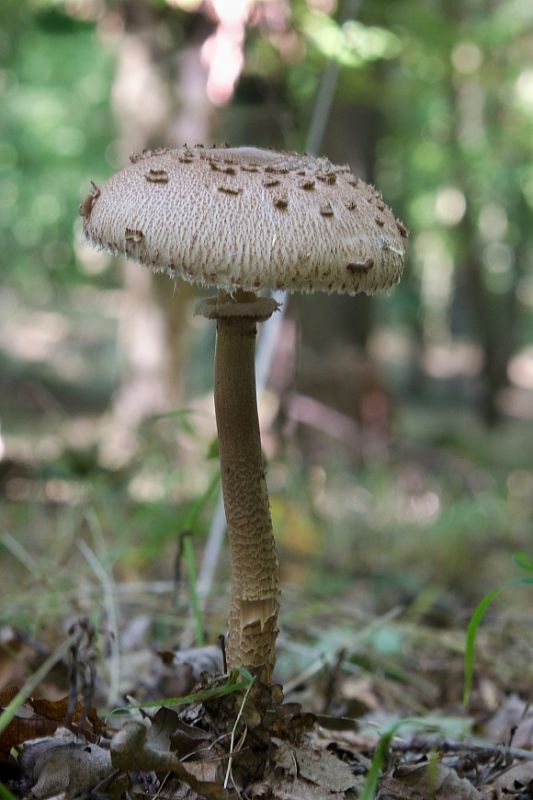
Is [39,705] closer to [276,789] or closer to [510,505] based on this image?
[276,789]

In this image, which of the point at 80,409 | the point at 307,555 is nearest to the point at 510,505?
the point at 307,555

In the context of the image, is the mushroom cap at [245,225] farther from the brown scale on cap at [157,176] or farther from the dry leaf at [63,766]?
the dry leaf at [63,766]

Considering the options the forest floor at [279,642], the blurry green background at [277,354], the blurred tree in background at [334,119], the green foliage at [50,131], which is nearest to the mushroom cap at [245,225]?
the blurry green background at [277,354]

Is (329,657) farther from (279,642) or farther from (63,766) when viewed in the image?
(63,766)

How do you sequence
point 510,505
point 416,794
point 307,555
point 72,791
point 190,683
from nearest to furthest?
1. point 72,791
2. point 416,794
3. point 190,683
4. point 307,555
5. point 510,505

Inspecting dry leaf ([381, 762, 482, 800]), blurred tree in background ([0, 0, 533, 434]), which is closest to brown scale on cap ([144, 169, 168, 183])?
dry leaf ([381, 762, 482, 800])

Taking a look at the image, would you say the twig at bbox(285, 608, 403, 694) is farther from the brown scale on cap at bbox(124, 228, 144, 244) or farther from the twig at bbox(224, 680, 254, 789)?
the brown scale on cap at bbox(124, 228, 144, 244)

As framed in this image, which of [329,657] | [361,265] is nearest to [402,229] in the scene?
[361,265]
